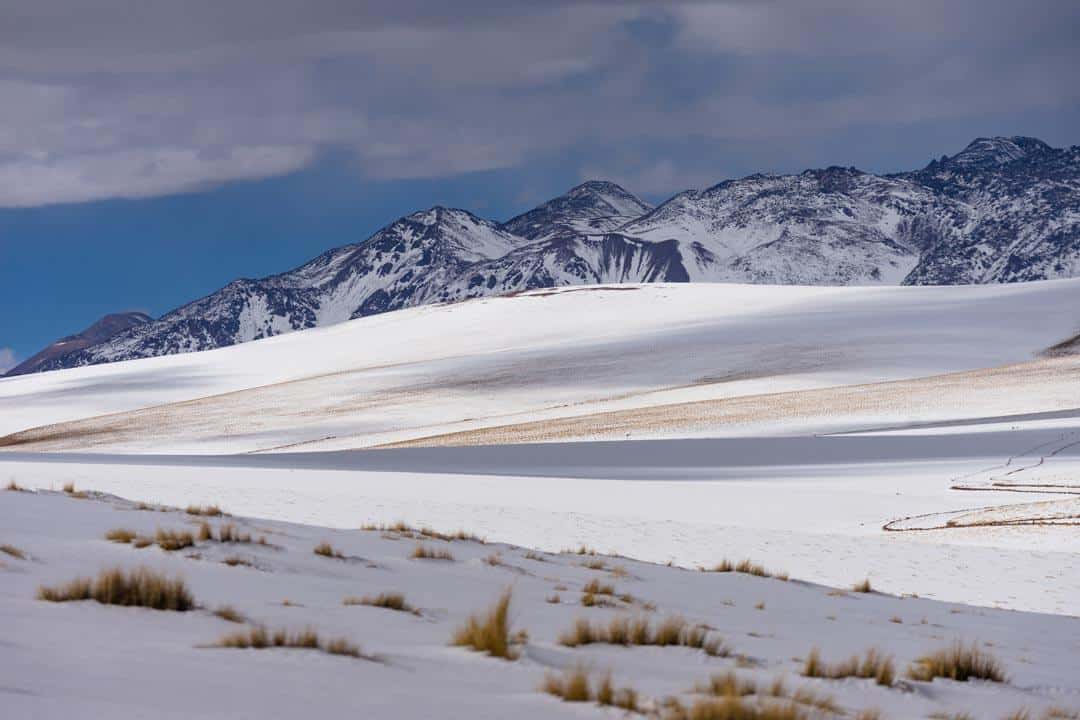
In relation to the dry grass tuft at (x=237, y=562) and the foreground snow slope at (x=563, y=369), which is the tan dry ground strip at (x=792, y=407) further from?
the dry grass tuft at (x=237, y=562)

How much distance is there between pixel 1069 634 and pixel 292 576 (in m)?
8.43

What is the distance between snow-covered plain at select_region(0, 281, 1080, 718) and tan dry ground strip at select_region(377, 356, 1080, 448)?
0.31m

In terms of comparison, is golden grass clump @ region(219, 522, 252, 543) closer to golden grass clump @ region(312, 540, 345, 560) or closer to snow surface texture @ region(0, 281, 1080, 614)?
golden grass clump @ region(312, 540, 345, 560)

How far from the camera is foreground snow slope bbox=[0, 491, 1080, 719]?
5238 millimetres

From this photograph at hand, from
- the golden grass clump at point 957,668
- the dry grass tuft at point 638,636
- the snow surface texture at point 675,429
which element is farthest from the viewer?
the snow surface texture at point 675,429

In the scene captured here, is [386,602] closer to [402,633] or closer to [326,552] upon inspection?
[402,633]

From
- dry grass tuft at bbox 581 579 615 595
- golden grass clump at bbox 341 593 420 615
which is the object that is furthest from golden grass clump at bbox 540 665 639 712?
dry grass tuft at bbox 581 579 615 595

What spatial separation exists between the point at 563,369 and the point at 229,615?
71155 mm

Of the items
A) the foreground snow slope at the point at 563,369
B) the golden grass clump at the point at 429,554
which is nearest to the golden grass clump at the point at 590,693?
the golden grass clump at the point at 429,554

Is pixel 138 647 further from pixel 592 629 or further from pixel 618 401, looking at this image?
pixel 618 401

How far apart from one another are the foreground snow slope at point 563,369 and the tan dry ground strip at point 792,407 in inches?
14.4

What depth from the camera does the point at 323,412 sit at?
66.6m

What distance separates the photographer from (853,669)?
745 cm

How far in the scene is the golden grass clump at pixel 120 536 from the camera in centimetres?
988
